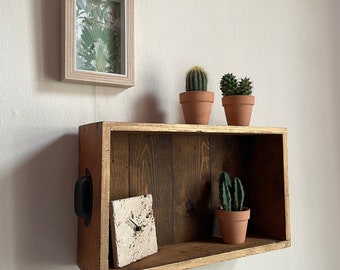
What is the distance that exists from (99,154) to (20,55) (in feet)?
1.12

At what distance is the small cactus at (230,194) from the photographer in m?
0.97

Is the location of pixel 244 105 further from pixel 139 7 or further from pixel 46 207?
pixel 46 207

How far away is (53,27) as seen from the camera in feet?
2.89

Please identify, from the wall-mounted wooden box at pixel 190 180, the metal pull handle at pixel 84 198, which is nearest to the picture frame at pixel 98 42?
the wall-mounted wooden box at pixel 190 180

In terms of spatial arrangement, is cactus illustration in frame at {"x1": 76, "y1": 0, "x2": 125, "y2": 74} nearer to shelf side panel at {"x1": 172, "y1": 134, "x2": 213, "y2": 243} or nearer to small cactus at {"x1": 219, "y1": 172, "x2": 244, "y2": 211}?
shelf side panel at {"x1": 172, "y1": 134, "x2": 213, "y2": 243}

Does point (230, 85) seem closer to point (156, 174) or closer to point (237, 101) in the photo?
point (237, 101)

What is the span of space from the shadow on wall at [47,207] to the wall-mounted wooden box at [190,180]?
0.04 m

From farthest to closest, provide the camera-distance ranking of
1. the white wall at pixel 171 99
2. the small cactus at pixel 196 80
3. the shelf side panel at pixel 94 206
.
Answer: the small cactus at pixel 196 80
the white wall at pixel 171 99
the shelf side panel at pixel 94 206

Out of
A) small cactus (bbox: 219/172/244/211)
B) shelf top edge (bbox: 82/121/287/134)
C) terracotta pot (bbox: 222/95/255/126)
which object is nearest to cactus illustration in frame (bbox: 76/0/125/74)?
shelf top edge (bbox: 82/121/287/134)

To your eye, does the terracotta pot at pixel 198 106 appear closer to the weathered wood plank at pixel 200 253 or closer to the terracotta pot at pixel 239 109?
the terracotta pot at pixel 239 109

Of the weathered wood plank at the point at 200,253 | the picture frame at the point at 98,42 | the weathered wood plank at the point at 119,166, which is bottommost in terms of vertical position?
the weathered wood plank at the point at 200,253

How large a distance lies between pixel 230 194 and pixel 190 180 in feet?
0.42

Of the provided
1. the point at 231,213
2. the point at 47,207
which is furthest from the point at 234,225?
the point at 47,207

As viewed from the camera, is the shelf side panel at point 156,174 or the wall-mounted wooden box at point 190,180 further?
the shelf side panel at point 156,174
